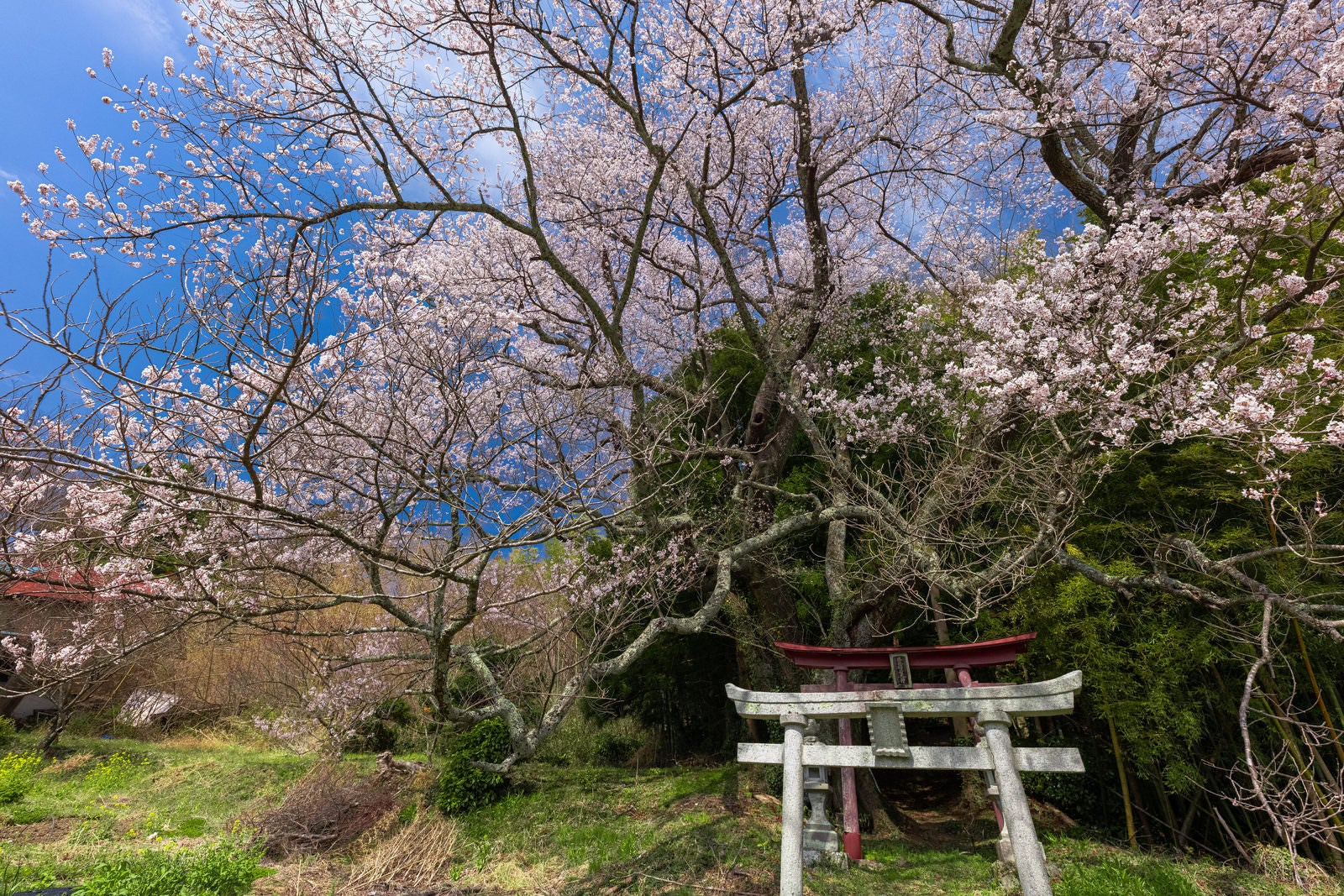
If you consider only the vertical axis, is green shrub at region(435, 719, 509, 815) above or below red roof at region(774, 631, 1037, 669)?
below

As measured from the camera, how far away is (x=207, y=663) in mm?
11367

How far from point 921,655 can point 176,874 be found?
5.69m

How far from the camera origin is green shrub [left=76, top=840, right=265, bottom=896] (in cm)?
362

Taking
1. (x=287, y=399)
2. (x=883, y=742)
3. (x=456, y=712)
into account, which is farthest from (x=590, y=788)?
(x=287, y=399)

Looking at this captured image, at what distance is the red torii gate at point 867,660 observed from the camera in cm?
505

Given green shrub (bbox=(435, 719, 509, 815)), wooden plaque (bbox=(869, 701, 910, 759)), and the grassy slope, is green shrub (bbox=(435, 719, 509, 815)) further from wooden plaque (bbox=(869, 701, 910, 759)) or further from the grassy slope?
wooden plaque (bbox=(869, 701, 910, 759))

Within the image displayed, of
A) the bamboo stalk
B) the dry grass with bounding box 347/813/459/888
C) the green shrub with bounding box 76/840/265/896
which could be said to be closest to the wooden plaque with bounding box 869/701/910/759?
the bamboo stalk

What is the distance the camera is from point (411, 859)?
16.0 feet

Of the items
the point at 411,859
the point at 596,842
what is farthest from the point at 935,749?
the point at 411,859

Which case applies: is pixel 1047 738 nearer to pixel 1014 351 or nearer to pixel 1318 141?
pixel 1014 351

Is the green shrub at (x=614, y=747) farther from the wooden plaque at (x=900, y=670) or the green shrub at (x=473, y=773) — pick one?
the wooden plaque at (x=900, y=670)

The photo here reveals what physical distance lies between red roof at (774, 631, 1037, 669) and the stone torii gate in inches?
60.2

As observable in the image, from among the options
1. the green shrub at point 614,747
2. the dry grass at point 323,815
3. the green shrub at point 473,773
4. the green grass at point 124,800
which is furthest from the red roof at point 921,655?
the green grass at point 124,800

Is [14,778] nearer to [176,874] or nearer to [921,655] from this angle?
[176,874]
